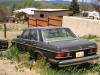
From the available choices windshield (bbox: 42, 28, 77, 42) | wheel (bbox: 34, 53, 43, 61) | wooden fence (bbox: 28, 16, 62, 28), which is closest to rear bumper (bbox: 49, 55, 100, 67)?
wheel (bbox: 34, 53, 43, 61)

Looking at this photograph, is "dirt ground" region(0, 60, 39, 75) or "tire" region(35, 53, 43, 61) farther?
"tire" region(35, 53, 43, 61)

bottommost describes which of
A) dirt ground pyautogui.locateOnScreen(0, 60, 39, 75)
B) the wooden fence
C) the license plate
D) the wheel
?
the wooden fence

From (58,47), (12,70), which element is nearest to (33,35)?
(58,47)

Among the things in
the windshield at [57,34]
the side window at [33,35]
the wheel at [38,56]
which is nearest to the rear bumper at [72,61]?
the wheel at [38,56]

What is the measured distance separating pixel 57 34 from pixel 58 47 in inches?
59.1

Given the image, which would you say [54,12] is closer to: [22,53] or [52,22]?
[52,22]

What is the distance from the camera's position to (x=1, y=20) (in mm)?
59656

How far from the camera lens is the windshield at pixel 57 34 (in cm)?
1038

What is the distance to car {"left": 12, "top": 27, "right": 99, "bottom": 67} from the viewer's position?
365 inches

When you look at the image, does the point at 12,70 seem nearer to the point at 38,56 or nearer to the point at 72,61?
the point at 38,56

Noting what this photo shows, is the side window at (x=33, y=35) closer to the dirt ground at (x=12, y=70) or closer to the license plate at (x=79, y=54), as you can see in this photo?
the dirt ground at (x=12, y=70)

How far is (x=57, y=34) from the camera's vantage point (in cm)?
1071

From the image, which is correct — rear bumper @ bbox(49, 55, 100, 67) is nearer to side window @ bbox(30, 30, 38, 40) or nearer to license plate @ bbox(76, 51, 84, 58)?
license plate @ bbox(76, 51, 84, 58)

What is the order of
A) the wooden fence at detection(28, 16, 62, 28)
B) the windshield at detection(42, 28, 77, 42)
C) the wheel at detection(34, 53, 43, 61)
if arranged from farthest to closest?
the wooden fence at detection(28, 16, 62, 28), the windshield at detection(42, 28, 77, 42), the wheel at detection(34, 53, 43, 61)
